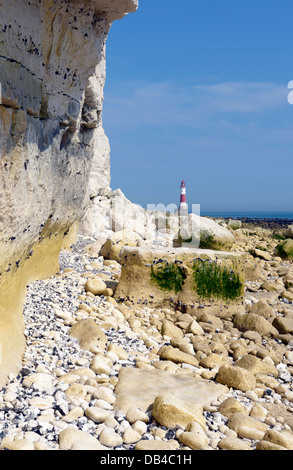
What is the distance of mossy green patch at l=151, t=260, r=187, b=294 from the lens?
6777 mm

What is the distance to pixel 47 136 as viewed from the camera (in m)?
5.46

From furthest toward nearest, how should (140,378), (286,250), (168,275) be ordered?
(286,250)
(168,275)
(140,378)

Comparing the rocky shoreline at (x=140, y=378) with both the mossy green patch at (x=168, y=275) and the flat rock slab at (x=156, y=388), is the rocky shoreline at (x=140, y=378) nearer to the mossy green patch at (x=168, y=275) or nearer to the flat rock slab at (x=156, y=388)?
the flat rock slab at (x=156, y=388)

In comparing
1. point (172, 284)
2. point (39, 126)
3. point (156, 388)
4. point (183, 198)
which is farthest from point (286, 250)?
point (156, 388)

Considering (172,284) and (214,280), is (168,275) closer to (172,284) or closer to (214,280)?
(172,284)

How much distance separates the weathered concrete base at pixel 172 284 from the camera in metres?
6.74

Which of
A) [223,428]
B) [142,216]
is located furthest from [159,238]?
[223,428]

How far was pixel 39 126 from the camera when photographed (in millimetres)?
5051

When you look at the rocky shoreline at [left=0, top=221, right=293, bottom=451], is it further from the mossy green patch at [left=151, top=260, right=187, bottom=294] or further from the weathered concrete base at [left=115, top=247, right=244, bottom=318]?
the mossy green patch at [left=151, top=260, right=187, bottom=294]

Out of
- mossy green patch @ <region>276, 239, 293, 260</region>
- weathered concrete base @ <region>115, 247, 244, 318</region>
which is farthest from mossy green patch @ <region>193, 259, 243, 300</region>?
mossy green patch @ <region>276, 239, 293, 260</region>

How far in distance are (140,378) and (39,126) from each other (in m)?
3.12

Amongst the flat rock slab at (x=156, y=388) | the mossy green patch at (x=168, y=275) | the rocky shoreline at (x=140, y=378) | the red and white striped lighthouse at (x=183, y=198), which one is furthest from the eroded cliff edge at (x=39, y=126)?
the red and white striped lighthouse at (x=183, y=198)
